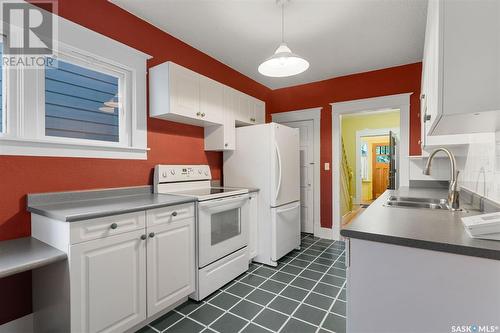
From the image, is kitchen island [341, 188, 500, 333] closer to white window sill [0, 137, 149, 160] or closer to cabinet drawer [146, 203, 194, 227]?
cabinet drawer [146, 203, 194, 227]

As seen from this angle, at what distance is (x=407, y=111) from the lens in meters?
3.20

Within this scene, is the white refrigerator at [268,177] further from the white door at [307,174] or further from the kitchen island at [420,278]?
the kitchen island at [420,278]

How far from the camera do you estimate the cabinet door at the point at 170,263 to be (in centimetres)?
170

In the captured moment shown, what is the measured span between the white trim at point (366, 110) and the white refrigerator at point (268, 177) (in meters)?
0.93

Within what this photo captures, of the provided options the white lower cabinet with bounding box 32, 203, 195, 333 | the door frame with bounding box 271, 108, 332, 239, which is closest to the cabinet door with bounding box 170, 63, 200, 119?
the white lower cabinet with bounding box 32, 203, 195, 333

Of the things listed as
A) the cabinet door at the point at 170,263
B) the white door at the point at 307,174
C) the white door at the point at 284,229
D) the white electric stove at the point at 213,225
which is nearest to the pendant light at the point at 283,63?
the white electric stove at the point at 213,225

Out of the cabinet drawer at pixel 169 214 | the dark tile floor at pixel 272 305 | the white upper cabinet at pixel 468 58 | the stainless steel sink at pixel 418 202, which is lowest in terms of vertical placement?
the dark tile floor at pixel 272 305

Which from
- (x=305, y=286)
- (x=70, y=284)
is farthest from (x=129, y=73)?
(x=305, y=286)

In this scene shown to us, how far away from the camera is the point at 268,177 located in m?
2.78

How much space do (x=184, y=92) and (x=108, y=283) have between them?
66.4 inches

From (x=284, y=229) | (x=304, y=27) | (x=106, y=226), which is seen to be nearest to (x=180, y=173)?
(x=106, y=226)

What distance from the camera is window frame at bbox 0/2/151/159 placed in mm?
1568

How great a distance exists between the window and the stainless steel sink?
2.39 m

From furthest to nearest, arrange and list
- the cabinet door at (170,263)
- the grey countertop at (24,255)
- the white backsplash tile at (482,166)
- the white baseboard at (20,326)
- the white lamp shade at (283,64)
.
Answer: the white lamp shade at (283,64)
the cabinet door at (170,263)
the white baseboard at (20,326)
the white backsplash tile at (482,166)
the grey countertop at (24,255)
